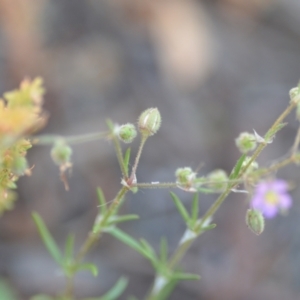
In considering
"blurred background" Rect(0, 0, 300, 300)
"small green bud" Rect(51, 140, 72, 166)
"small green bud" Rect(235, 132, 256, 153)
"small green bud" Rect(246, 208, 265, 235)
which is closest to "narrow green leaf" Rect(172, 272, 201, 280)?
"small green bud" Rect(246, 208, 265, 235)

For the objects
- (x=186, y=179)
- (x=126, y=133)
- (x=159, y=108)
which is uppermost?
(x=159, y=108)

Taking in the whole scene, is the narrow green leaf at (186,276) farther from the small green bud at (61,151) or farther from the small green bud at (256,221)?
the small green bud at (61,151)

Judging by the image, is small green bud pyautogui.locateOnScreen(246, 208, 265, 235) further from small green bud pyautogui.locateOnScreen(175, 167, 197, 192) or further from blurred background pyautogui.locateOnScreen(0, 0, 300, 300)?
blurred background pyautogui.locateOnScreen(0, 0, 300, 300)

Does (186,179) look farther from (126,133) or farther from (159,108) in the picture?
(159,108)

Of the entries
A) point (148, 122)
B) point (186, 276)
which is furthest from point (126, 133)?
point (186, 276)

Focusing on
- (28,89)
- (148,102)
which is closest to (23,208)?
(148,102)

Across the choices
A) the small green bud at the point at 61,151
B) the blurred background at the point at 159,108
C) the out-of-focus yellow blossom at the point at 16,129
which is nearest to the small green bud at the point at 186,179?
the small green bud at the point at 61,151

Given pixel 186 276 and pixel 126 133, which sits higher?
pixel 126 133
